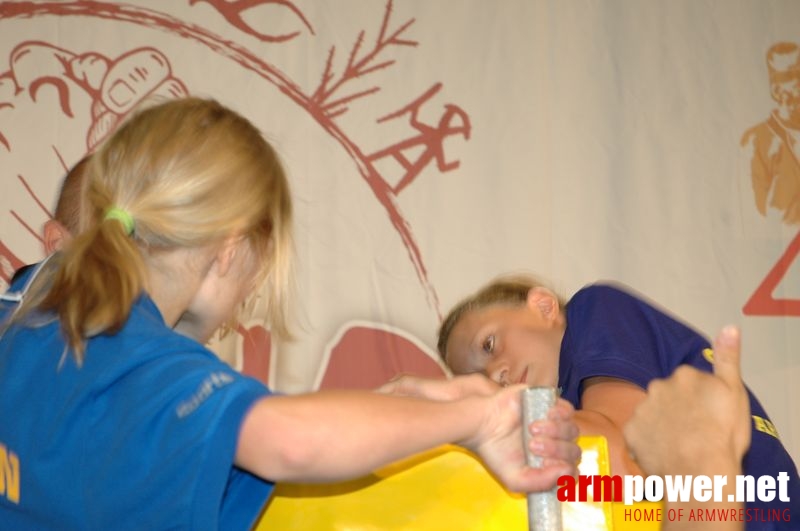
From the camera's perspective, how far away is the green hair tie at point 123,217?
0.92m

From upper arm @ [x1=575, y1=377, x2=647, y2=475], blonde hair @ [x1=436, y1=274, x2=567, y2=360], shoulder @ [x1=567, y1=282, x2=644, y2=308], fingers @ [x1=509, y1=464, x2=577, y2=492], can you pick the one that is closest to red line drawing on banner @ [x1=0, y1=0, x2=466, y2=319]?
blonde hair @ [x1=436, y1=274, x2=567, y2=360]

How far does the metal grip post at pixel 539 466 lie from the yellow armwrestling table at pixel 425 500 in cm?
4

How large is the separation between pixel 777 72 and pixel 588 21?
0.44 m

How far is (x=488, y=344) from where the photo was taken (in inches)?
61.7

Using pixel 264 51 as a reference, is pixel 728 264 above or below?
below

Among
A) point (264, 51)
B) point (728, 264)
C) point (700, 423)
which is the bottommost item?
point (728, 264)

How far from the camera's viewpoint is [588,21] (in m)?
2.12

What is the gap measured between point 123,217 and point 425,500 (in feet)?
1.21

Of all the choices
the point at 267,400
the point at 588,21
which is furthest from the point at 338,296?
the point at 267,400

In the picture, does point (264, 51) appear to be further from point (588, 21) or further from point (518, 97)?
point (588, 21)

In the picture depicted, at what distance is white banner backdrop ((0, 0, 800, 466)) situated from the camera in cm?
188

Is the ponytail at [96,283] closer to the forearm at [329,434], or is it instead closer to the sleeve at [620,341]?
the forearm at [329,434]

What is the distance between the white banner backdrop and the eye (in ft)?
1.14

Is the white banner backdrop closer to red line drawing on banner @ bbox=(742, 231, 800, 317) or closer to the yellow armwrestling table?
→ red line drawing on banner @ bbox=(742, 231, 800, 317)
